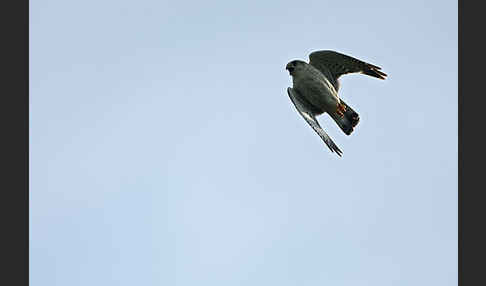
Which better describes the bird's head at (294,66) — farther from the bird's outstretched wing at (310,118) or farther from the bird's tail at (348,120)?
the bird's tail at (348,120)

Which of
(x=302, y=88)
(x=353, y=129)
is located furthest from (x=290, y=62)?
(x=353, y=129)

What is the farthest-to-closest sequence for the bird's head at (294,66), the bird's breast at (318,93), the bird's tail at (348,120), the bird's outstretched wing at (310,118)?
the bird's tail at (348,120) → the bird's head at (294,66) → the bird's breast at (318,93) → the bird's outstretched wing at (310,118)

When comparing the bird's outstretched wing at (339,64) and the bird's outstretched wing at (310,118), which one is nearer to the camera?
the bird's outstretched wing at (310,118)

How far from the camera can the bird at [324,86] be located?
55.4 feet

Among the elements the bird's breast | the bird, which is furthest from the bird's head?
the bird's breast

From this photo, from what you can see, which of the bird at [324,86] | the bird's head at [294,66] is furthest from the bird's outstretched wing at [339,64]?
the bird's head at [294,66]

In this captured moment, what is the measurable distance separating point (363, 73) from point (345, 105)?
919 mm

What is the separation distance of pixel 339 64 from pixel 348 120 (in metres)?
1.21

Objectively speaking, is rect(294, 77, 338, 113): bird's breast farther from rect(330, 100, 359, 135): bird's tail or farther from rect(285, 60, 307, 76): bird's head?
rect(330, 100, 359, 135): bird's tail

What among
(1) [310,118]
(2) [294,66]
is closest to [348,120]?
(1) [310,118]

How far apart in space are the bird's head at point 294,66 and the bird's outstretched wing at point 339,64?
54 centimetres

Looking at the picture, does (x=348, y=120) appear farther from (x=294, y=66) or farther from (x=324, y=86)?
(x=294, y=66)

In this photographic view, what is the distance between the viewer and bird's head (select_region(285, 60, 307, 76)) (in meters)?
17.3

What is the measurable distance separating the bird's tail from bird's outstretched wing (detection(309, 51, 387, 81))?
882 mm
